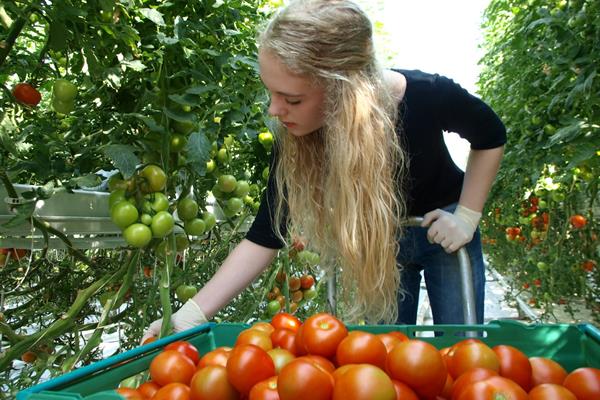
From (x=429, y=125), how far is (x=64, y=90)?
0.89m

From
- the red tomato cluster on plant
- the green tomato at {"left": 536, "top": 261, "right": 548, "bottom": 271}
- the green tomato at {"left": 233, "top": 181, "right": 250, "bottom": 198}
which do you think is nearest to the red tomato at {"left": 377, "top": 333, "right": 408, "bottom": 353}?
the red tomato cluster on plant

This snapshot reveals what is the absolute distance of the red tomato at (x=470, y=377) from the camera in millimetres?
661

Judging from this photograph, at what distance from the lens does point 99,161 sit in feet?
4.80

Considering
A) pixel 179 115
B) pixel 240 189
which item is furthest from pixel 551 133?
pixel 179 115

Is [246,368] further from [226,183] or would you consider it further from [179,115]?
[226,183]

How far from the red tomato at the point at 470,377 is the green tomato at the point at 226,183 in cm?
113

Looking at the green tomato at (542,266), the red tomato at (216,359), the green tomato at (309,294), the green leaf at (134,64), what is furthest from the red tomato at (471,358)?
the green tomato at (542,266)

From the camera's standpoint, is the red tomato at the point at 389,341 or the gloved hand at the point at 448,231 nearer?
the red tomato at the point at 389,341

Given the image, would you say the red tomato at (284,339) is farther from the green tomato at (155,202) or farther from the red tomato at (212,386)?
the green tomato at (155,202)

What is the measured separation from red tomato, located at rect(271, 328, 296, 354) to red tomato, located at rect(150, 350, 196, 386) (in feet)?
0.49

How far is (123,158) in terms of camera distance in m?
1.13

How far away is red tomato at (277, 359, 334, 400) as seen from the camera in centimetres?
61

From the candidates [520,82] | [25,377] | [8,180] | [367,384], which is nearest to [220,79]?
[8,180]

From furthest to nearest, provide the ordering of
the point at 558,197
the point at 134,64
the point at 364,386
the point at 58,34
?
the point at 558,197 → the point at 134,64 → the point at 58,34 → the point at 364,386
